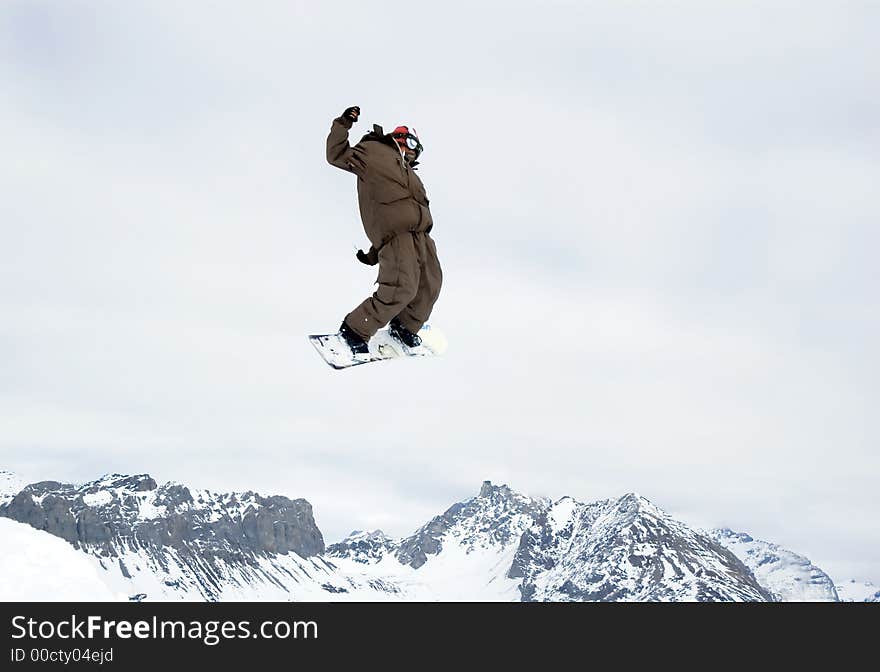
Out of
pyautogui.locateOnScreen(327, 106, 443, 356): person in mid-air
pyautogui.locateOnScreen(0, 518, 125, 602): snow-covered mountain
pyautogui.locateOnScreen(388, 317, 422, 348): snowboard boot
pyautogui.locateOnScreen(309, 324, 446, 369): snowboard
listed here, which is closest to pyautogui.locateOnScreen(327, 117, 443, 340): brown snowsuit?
pyautogui.locateOnScreen(327, 106, 443, 356): person in mid-air

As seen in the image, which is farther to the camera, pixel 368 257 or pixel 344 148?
pixel 368 257

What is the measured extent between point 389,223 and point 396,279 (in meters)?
0.83

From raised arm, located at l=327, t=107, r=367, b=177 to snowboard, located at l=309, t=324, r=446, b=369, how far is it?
2.59 meters

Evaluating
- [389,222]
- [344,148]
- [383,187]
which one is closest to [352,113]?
[344,148]

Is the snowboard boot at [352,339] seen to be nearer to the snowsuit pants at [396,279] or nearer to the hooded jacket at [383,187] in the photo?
the snowsuit pants at [396,279]

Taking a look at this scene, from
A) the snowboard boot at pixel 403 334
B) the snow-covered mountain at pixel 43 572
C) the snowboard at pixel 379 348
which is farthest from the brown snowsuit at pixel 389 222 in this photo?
the snow-covered mountain at pixel 43 572

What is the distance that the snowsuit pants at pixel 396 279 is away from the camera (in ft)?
49.3

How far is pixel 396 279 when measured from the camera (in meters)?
15.0

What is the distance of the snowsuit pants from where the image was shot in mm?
15039

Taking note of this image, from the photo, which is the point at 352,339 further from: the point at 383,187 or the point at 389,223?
the point at 383,187

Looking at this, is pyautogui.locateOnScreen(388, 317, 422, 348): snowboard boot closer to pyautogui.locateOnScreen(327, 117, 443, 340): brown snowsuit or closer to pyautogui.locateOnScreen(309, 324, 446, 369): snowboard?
pyautogui.locateOnScreen(309, 324, 446, 369): snowboard

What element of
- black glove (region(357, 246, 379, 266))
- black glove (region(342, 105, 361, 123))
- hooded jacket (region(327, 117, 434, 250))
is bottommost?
black glove (region(357, 246, 379, 266))
